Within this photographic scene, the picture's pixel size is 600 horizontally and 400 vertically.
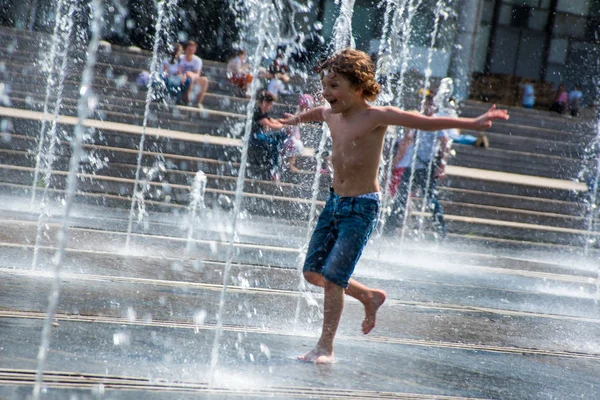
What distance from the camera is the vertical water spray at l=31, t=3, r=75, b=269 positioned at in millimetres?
7693

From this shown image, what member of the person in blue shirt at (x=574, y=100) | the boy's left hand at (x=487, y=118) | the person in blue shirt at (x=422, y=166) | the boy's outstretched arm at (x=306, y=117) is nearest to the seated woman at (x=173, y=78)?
the person in blue shirt at (x=422, y=166)

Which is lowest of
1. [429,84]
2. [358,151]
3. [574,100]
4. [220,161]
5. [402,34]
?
[220,161]

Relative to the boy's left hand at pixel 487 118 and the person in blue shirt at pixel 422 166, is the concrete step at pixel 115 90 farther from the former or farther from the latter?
the boy's left hand at pixel 487 118

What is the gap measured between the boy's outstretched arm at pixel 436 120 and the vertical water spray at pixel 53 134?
9.05ft

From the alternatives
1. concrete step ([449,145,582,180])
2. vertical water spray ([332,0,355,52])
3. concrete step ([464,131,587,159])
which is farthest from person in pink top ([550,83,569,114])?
concrete step ([449,145,582,180])

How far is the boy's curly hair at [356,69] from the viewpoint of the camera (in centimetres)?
454

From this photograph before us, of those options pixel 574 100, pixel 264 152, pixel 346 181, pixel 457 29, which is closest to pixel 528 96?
pixel 574 100

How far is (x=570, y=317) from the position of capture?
23.3ft

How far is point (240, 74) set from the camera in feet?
56.4

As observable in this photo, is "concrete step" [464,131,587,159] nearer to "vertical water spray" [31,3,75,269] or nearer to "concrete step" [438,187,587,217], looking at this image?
"concrete step" [438,187,587,217]

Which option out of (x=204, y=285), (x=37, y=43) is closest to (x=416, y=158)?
(x=204, y=285)

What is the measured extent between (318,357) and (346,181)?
34.0 inches

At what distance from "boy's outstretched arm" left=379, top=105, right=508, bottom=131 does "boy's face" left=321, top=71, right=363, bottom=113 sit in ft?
0.51

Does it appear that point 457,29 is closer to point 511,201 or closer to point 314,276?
point 511,201
